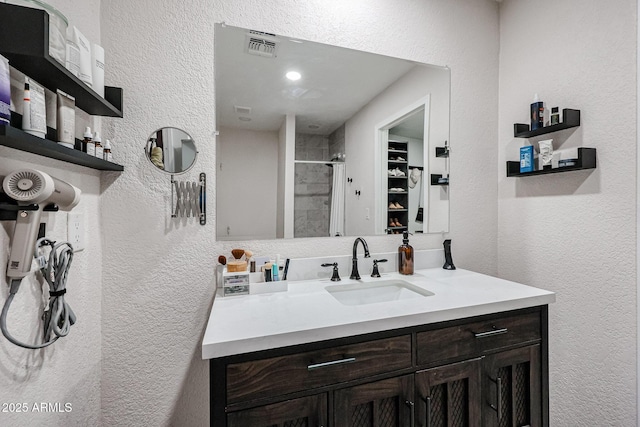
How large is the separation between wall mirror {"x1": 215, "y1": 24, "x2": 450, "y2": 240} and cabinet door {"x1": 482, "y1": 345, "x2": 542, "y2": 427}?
75 centimetres

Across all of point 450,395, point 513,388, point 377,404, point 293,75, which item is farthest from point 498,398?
point 293,75

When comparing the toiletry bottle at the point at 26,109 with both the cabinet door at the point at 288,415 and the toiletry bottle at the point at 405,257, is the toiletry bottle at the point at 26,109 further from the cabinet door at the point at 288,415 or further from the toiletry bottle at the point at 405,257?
the toiletry bottle at the point at 405,257

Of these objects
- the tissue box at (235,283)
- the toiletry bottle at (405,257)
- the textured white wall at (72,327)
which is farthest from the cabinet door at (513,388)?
the textured white wall at (72,327)

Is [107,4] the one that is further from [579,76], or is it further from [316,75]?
[579,76]

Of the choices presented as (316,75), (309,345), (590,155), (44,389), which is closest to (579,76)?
(590,155)

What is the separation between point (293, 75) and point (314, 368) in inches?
50.8

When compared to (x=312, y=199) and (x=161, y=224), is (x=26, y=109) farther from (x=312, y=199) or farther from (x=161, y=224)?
(x=312, y=199)

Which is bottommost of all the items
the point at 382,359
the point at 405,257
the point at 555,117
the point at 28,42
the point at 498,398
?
the point at 498,398

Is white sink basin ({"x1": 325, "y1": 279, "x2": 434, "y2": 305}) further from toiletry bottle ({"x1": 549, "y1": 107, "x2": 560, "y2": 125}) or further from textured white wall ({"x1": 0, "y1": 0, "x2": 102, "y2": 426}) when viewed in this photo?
toiletry bottle ({"x1": 549, "y1": 107, "x2": 560, "y2": 125})

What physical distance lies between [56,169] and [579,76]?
7.20 feet

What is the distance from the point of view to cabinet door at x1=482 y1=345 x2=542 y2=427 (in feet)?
3.67

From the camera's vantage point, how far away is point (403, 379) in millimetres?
990

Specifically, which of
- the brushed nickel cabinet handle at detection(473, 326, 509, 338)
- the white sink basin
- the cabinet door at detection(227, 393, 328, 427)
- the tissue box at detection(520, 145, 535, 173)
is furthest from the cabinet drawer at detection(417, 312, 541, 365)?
the tissue box at detection(520, 145, 535, 173)

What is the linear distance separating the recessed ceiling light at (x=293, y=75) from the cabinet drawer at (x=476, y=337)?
4.16 ft
